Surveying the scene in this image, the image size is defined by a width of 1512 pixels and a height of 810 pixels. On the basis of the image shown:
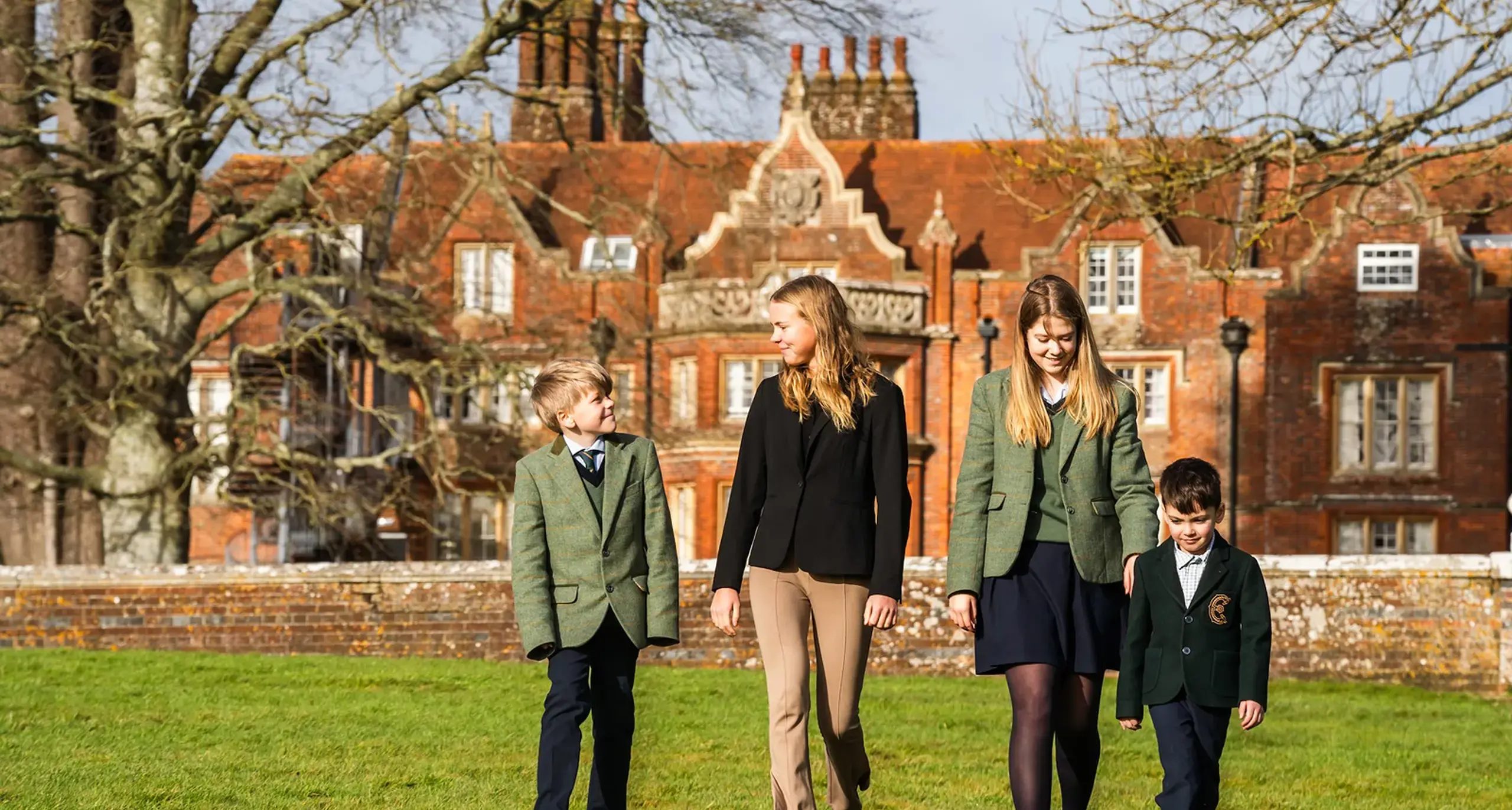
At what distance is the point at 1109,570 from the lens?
20.1 feet

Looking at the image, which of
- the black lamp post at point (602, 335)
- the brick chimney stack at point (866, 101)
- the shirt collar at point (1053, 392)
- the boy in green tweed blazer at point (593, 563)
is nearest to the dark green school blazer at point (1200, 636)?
the shirt collar at point (1053, 392)

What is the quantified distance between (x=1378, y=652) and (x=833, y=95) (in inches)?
1024

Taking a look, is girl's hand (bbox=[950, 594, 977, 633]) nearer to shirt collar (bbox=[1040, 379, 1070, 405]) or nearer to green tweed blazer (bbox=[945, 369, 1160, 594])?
green tweed blazer (bbox=[945, 369, 1160, 594])

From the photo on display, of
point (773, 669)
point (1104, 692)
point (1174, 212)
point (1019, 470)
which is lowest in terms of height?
point (1104, 692)

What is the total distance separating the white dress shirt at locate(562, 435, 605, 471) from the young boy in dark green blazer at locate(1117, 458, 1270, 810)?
1.84 m

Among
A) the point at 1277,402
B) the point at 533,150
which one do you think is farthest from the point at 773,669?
the point at 533,150

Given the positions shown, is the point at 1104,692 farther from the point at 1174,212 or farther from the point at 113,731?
the point at 113,731

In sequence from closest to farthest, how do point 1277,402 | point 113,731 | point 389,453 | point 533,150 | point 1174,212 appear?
point 113,731
point 1174,212
point 389,453
point 1277,402
point 533,150

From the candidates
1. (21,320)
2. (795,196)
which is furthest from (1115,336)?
(21,320)

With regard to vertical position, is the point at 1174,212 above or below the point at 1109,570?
above

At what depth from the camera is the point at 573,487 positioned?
21.2 ft

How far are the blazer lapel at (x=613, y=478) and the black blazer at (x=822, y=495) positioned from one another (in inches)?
15.0

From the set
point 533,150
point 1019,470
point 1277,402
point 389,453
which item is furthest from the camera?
point 533,150

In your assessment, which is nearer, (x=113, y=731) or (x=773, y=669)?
(x=773, y=669)
